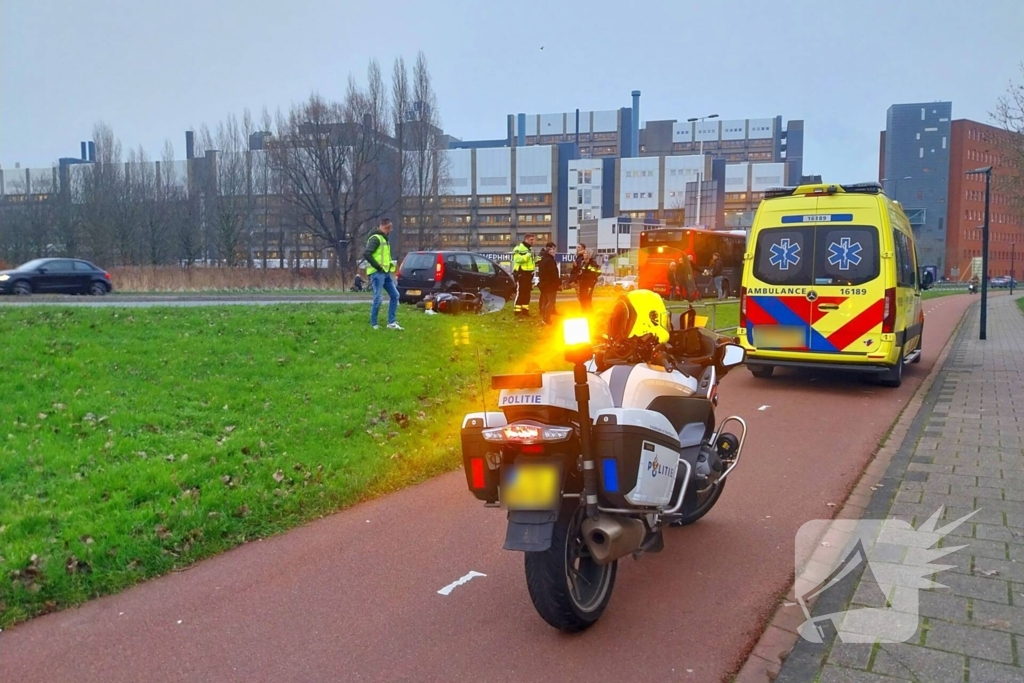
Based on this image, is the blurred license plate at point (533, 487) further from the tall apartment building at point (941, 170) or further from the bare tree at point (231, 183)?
the tall apartment building at point (941, 170)

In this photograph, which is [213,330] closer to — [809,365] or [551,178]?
[809,365]

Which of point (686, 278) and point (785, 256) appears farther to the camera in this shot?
point (785, 256)

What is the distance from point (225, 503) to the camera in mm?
5582

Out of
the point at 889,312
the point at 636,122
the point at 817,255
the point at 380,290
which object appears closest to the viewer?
the point at 889,312

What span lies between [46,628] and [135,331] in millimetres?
8058

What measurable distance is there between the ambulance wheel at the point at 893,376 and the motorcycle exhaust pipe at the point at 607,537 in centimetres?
841

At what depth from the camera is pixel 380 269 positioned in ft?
43.3

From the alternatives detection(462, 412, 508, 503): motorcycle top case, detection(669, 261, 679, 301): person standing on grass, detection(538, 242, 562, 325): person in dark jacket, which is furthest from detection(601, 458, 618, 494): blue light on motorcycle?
detection(538, 242, 562, 325): person in dark jacket

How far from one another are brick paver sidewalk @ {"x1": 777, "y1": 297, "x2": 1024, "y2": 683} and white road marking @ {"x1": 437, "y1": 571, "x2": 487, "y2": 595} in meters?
1.75

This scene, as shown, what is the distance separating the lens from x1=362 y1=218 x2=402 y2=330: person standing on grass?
13195 mm

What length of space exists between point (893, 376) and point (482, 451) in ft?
29.4

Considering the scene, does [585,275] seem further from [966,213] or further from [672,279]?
[966,213]

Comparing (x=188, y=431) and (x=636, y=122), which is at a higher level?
(x=636, y=122)

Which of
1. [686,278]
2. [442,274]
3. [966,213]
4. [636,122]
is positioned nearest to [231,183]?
[442,274]
